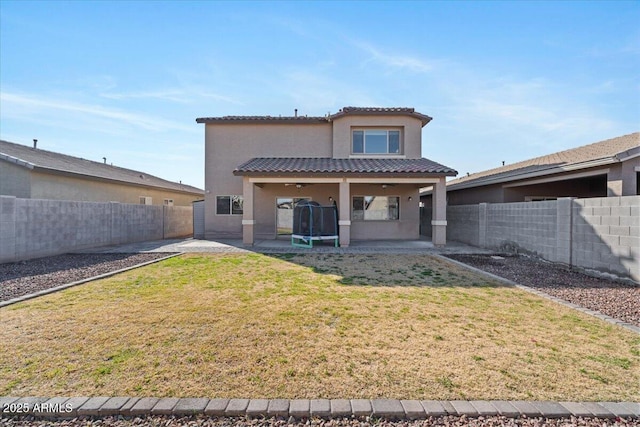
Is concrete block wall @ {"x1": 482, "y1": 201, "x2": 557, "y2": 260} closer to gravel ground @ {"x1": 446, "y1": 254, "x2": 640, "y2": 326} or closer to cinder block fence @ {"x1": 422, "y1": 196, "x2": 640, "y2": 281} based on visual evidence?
cinder block fence @ {"x1": 422, "y1": 196, "x2": 640, "y2": 281}

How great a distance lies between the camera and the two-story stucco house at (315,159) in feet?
55.1

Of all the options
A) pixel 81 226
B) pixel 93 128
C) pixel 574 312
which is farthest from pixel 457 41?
pixel 93 128

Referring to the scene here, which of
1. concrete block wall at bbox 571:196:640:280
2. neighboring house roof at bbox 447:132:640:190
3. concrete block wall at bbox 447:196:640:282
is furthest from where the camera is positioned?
neighboring house roof at bbox 447:132:640:190

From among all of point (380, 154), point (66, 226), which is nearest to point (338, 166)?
point (380, 154)

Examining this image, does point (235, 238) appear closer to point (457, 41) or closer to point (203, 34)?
point (203, 34)

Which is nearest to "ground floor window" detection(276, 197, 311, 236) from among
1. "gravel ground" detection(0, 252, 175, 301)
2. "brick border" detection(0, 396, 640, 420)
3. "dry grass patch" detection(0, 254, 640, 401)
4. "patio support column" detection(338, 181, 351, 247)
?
"patio support column" detection(338, 181, 351, 247)

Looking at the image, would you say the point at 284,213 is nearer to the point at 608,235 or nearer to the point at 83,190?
the point at 83,190

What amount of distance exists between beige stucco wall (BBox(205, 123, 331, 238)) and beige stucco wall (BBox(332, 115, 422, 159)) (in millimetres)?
734

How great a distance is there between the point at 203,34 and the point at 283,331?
1047 cm

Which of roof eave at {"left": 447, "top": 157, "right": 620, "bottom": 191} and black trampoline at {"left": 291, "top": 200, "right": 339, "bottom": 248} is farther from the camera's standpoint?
black trampoline at {"left": 291, "top": 200, "right": 339, "bottom": 248}

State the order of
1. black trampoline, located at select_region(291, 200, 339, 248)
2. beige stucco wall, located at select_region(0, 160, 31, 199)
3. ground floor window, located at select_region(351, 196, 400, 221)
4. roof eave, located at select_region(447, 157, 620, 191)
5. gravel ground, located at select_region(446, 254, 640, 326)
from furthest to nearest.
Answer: ground floor window, located at select_region(351, 196, 400, 221) < black trampoline, located at select_region(291, 200, 339, 248) < beige stucco wall, located at select_region(0, 160, 31, 199) < roof eave, located at select_region(447, 157, 620, 191) < gravel ground, located at select_region(446, 254, 640, 326)

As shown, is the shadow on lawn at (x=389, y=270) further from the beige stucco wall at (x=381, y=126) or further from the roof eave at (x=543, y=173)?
the beige stucco wall at (x=381, y=126)

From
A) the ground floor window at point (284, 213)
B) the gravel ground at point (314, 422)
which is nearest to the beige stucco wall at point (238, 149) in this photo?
the ground floor window at point (284, 213)

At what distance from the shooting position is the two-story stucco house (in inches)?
661
